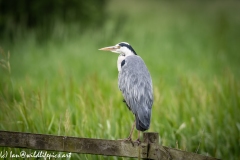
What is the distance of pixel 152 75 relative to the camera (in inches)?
340

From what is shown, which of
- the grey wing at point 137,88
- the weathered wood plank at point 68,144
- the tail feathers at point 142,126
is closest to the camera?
the weathered wood plank at point 68,144

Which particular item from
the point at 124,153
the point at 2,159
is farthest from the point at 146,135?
the point at 2,159

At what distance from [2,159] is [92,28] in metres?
8.55

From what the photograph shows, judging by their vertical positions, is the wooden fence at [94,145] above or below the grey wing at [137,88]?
below

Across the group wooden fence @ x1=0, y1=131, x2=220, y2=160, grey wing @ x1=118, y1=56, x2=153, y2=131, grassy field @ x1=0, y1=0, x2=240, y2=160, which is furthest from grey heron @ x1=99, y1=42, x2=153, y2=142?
grassy field @ x1=0, y1=0, x2=240, y2=160

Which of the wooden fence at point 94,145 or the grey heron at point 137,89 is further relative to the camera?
the grey heron at point 137,89

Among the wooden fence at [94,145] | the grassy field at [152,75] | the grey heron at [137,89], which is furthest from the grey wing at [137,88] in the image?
the grassy field at [152,75]

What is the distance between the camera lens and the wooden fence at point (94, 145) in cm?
249

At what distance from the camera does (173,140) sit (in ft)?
13.3

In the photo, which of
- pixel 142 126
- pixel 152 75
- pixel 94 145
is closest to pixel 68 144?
pixel 94 145

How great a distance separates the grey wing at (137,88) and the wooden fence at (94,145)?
0.66ft

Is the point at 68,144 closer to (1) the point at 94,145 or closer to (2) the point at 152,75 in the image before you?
(1) the point at 94,145

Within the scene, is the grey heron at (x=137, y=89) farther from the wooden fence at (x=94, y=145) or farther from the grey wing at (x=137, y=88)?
the wooden fence at (x=94, y=145)

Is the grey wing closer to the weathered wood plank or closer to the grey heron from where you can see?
the grey heron
